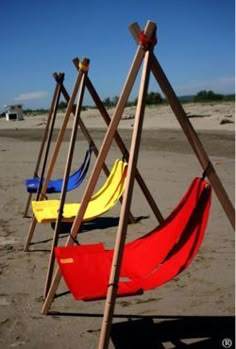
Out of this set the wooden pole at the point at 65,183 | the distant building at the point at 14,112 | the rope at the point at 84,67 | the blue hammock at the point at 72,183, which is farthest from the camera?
the distant building at the point at 14,112

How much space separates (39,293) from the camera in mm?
4598

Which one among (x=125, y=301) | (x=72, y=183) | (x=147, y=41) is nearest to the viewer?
(x=147, y=41)

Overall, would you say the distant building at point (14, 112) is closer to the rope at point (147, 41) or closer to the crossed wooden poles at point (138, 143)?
the crossed wooden poles at point (138, 143)

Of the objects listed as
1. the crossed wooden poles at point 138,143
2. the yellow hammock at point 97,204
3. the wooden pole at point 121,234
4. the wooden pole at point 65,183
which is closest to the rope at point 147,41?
the crossed wooden poles at point 138,143

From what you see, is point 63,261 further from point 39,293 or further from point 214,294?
point 214,294

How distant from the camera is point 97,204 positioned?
250 inches

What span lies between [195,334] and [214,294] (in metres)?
0.74


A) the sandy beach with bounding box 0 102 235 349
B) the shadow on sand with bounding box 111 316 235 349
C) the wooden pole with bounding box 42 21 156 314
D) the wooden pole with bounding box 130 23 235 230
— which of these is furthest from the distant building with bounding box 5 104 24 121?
the wooden pole with bounding box 130 23 235 230

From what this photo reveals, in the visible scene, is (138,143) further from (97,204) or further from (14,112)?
(14,112)

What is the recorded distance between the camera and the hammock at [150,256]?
346 centimetres

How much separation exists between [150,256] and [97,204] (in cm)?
244

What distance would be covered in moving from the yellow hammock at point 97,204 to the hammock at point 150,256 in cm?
156

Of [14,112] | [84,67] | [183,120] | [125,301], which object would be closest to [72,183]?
[84,67]

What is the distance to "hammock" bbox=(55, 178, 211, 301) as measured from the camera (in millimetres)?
3459
